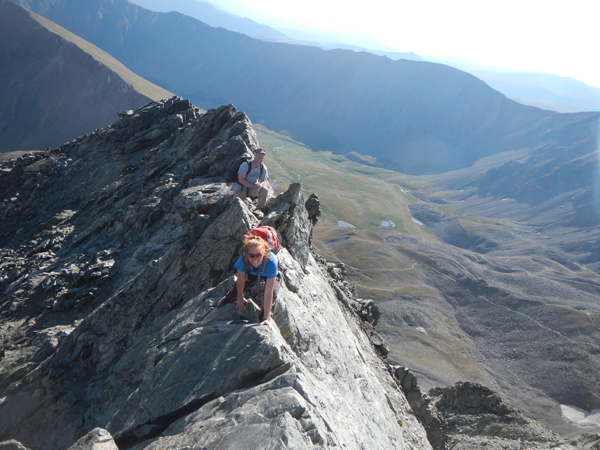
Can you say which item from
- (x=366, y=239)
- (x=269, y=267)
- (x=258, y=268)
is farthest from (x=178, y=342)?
(x=366, y=239)

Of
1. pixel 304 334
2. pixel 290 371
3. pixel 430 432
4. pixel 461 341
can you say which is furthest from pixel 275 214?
pixel 461 341

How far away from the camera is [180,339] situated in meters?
11.5

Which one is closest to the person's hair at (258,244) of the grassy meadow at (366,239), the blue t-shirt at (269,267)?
the blue t-shirt at (269,267)

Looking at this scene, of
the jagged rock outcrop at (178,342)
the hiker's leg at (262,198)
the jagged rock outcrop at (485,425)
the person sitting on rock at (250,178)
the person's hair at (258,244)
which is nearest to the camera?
the jagged rock outcrop at (178,342)

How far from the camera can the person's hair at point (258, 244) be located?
387 inches

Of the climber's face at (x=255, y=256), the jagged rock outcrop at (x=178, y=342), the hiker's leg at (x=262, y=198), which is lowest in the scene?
the jagged rock outcrop at (x=178, y=342)

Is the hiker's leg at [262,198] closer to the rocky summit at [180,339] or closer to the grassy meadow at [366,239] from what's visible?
the rocky summit at [180,339]

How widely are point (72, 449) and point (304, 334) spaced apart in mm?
6994

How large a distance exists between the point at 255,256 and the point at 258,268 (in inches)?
30.9

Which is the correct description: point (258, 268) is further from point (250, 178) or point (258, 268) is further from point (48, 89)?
point (48, 89)

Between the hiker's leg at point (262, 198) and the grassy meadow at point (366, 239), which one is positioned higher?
the hiker's leg at point (262, 198)

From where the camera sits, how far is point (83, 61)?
152 m

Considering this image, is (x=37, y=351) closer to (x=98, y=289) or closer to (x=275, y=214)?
(x=98, y=289)

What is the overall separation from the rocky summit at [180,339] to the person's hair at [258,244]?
211 cm
